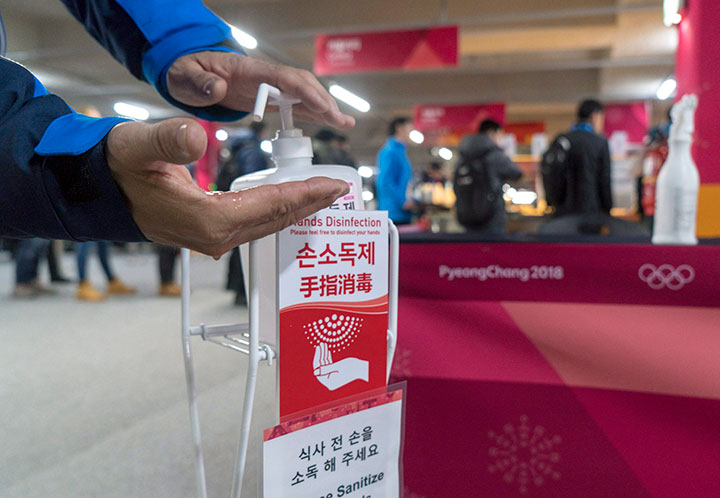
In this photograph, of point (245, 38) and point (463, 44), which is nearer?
point (245, 38)

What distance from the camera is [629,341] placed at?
37.1 inches

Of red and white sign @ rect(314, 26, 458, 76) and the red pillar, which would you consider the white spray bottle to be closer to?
the red pillar

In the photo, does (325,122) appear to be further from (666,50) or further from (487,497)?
(666,50)

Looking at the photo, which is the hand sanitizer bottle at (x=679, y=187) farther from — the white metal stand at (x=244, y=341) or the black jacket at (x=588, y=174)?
the black jacket at (x=588, y=174)

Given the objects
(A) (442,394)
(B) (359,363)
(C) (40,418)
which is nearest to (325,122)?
(B) (359,363)

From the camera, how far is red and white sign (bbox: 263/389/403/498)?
56 cm

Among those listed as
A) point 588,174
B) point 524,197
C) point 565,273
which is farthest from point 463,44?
point 565,273

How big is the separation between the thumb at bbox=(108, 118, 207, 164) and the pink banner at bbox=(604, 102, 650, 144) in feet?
31.4

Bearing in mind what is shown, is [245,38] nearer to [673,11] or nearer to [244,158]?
[244,158]

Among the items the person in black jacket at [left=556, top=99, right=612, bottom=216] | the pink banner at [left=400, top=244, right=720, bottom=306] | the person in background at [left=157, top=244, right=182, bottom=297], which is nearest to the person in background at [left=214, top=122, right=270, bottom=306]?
the person in background at [left=157, top=244, right=182, bottom=297]

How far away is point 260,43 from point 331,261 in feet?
20.7

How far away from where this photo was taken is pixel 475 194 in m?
3.66

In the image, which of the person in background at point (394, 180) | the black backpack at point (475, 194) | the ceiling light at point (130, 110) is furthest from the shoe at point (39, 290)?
the ceiling light at point (130, 110)

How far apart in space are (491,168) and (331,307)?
3.25 meters
